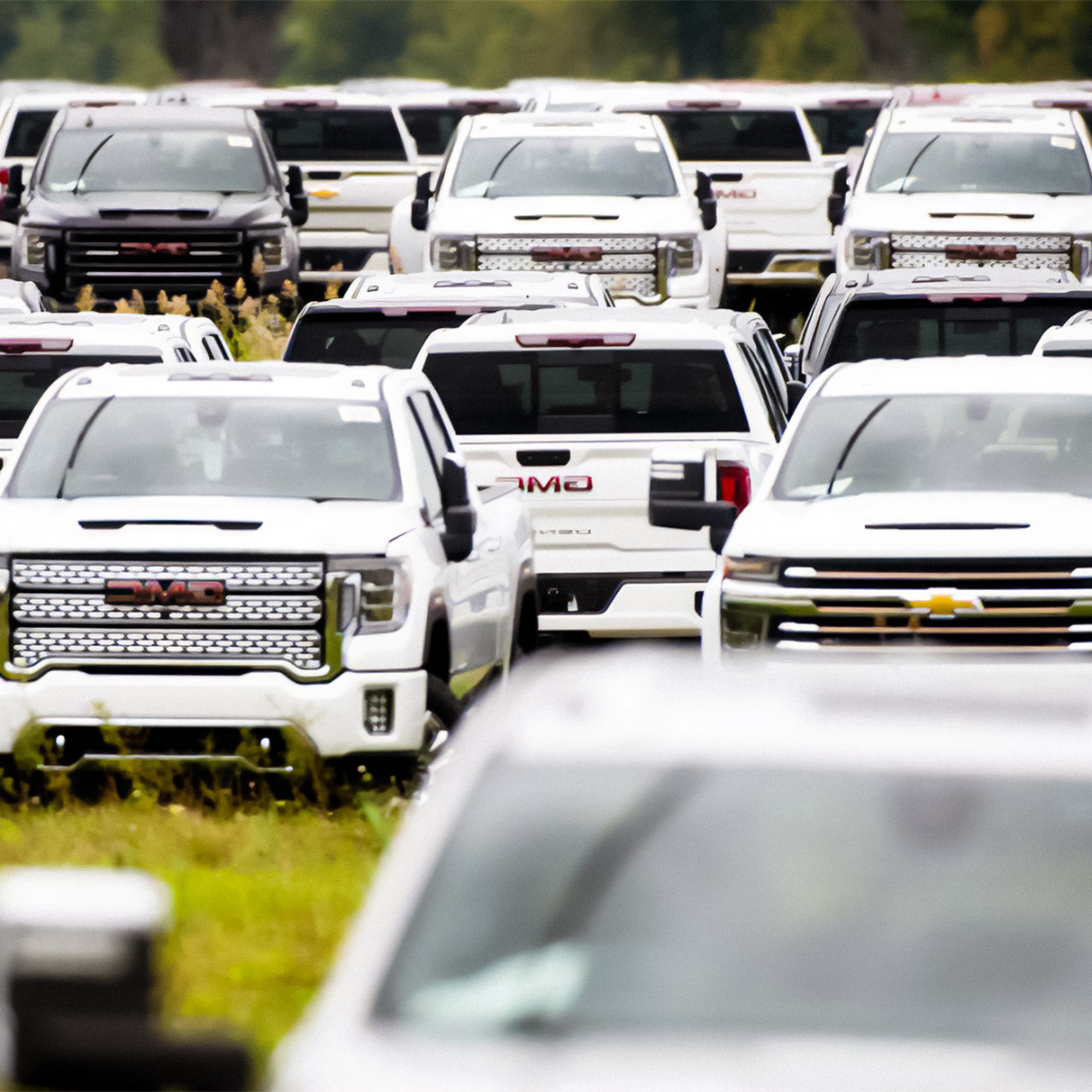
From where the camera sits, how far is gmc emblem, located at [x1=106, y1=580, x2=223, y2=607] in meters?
9.88

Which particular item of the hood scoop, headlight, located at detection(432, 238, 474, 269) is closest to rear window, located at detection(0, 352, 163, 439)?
the hood scoop

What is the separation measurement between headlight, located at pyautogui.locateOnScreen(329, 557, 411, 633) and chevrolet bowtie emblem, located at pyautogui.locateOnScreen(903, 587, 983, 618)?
1801 mm

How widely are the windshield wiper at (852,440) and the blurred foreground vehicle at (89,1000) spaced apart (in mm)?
8168

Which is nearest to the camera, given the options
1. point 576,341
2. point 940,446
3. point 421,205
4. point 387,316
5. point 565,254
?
point 940,446

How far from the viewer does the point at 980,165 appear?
22.9 meters

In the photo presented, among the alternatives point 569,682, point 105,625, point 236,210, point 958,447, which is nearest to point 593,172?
point 236,210

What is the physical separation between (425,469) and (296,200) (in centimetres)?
1303

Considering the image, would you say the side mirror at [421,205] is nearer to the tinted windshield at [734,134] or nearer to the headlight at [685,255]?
the headlight at [685,255]

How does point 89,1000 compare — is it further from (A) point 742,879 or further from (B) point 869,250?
(B) point 869,250

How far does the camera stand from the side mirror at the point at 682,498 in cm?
1067

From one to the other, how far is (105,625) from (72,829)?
0.70 meters

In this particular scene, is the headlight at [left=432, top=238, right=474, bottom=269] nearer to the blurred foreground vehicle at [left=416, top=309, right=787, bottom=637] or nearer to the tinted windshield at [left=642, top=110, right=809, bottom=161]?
the tinted windshield at [left=642, top=110, right=809, bottom=161]

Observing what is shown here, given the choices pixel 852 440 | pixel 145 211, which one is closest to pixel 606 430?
pixel 852 440

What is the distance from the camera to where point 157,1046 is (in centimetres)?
299
